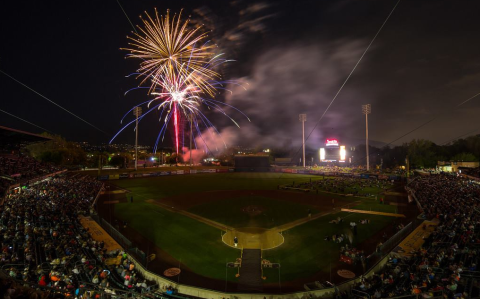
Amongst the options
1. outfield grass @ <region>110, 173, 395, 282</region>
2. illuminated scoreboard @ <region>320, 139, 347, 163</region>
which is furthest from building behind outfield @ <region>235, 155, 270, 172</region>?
outfield grass @ <region>110, 173, 395, 282</region>

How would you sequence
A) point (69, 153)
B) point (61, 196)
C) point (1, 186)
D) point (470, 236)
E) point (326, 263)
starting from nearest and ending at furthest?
point (470, 236), point (326, 263), point (1, 186), point (61, 196), point (69, 153)

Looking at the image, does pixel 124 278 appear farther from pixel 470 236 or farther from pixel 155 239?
pixel 470 236

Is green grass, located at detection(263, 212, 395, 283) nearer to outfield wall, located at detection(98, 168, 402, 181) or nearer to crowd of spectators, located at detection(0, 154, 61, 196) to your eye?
crowd of spectators, located at detection(0, 154, 61, 196)

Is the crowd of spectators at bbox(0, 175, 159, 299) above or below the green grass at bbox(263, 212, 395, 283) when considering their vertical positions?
above

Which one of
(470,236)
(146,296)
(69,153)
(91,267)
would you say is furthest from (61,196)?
(69,153)

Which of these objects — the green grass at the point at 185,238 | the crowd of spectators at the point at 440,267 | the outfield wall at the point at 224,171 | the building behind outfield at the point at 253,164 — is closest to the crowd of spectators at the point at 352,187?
the outfield wall at the point at 224,171

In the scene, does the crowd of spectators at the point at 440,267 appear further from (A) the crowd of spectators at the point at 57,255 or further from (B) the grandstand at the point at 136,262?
(A) the crowd of spectators at the point at 57,255
